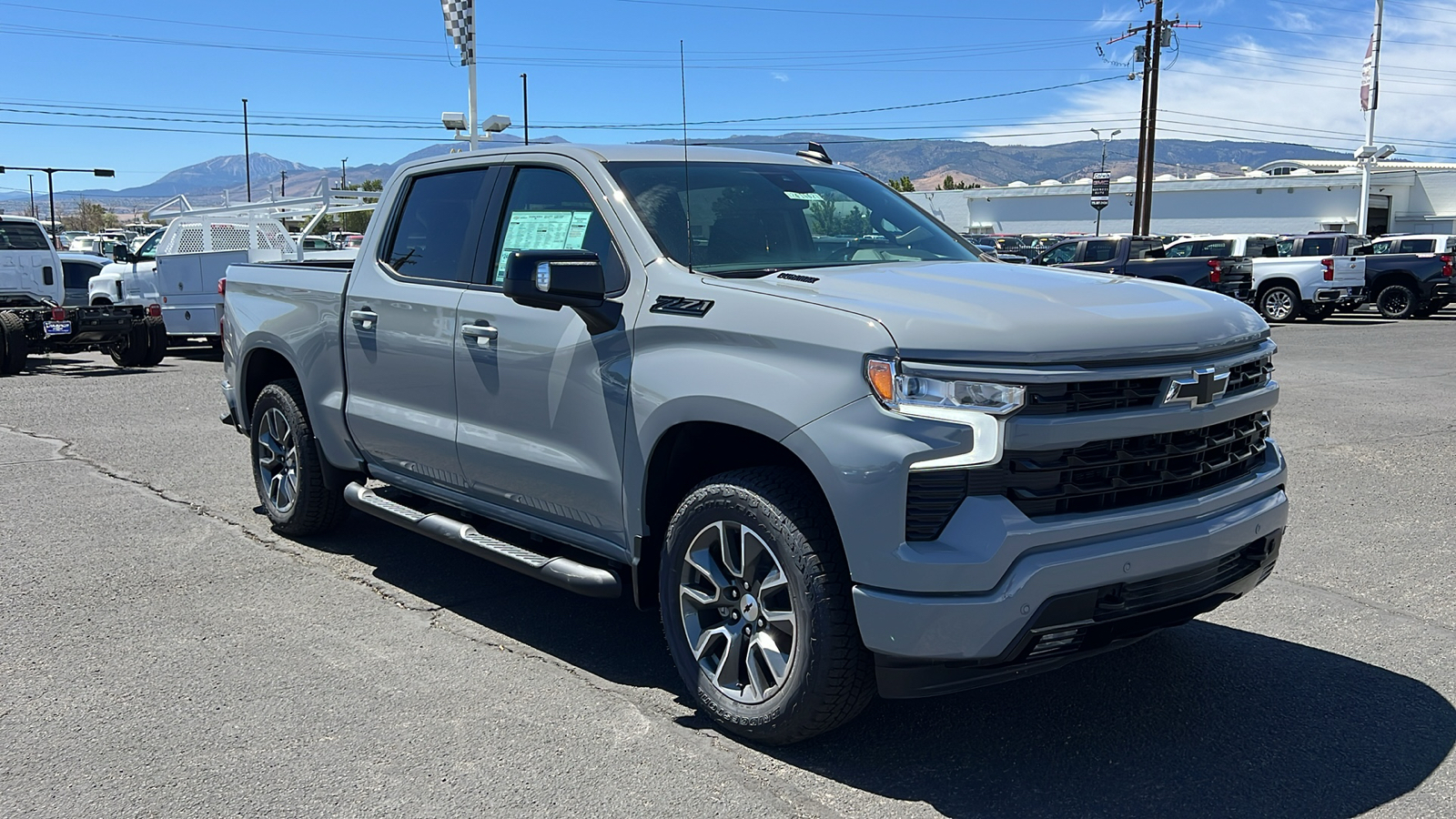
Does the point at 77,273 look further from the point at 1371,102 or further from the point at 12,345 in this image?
the point at 1371,102

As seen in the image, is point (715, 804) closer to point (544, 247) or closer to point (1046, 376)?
point (1046, 376)

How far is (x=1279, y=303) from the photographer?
997 inches

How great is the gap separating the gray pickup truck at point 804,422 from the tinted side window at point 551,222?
0.01 m

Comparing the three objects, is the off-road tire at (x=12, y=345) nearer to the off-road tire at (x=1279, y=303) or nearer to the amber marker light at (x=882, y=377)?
the amber marker light at (x=882, y=377)

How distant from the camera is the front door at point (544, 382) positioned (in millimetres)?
4273

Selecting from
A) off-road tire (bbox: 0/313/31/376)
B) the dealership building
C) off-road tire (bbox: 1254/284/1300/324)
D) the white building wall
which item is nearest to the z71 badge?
off-road tire (bbox: 0/313/31/376)

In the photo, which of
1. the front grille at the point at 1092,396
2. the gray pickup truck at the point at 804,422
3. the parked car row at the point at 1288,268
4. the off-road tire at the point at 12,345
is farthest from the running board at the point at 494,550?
the parked car row at the point at 1288,268

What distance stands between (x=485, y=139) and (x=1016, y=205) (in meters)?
54.8

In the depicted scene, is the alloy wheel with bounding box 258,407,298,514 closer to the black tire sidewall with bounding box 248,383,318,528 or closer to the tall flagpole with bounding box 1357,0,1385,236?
the black tire sidewall with bounding box 248,383,318,528

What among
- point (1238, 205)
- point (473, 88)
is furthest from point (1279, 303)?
point (1238, 205)

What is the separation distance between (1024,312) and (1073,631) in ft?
3.06

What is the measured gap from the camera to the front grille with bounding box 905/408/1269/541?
3.30 meters

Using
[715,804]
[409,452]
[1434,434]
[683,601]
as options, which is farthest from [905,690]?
[1434,434]

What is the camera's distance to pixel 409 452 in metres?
5.36
